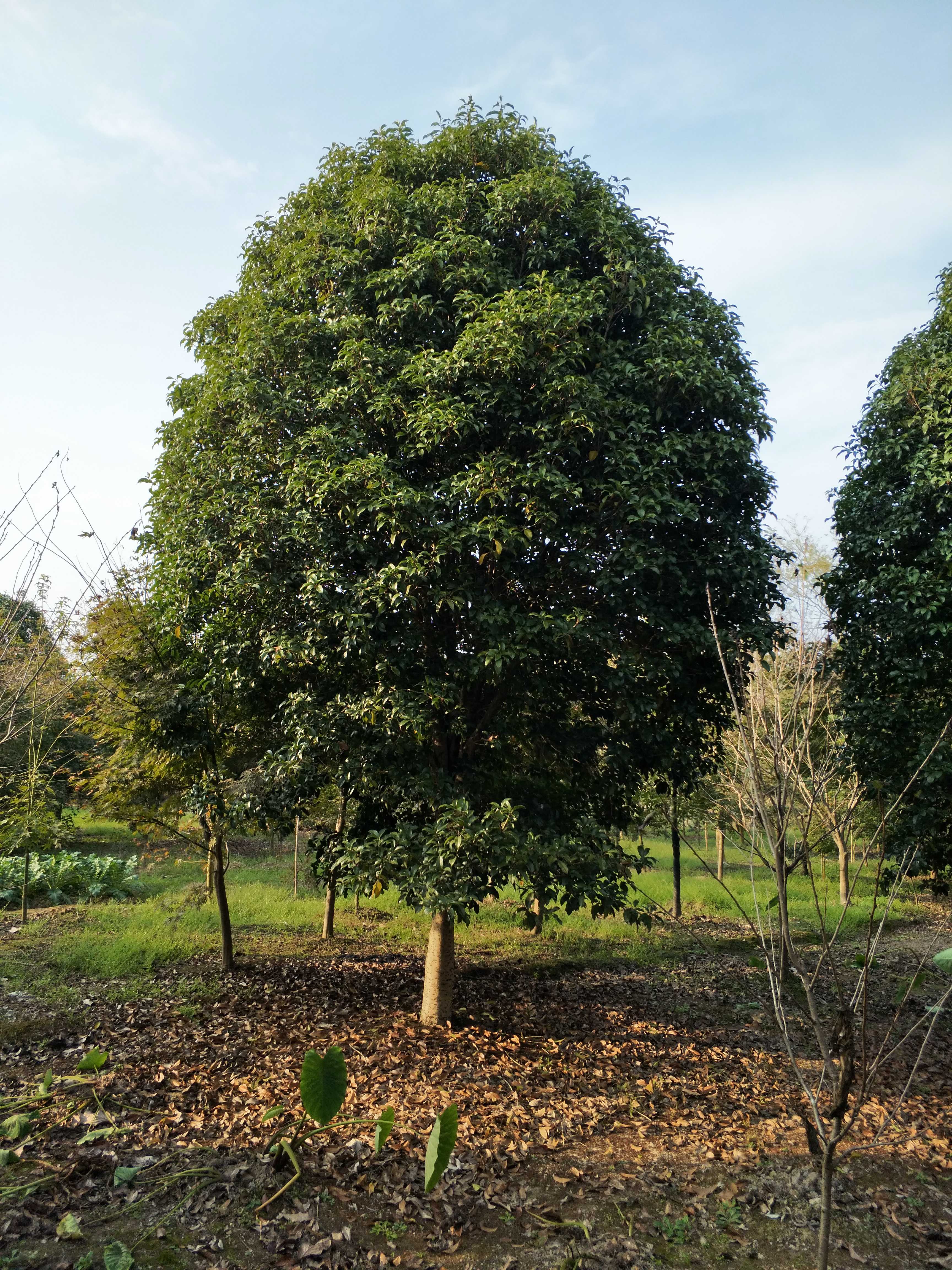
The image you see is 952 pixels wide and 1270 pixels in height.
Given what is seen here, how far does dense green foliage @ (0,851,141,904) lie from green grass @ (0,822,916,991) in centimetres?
63

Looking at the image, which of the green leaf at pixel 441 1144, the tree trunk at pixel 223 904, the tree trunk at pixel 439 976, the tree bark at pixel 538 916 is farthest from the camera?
the tree trunk at pixel 223 904

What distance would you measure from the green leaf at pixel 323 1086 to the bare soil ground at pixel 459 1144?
664 millimetres

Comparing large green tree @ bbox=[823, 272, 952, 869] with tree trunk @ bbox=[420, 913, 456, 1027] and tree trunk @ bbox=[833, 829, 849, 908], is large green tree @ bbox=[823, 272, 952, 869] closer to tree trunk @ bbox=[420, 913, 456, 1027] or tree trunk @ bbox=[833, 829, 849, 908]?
tree trunk @ bbox=[833, 829, 849, 908]

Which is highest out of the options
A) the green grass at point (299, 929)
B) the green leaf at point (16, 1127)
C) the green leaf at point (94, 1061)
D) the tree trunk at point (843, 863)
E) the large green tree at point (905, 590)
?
the large green tree at point (905, 590)

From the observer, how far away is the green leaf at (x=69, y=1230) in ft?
13.7

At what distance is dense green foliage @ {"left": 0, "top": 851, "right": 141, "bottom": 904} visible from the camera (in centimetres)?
1448

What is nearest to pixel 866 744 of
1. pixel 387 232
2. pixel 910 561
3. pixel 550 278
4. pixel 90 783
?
pixel 910 561

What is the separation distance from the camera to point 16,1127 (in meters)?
4.98

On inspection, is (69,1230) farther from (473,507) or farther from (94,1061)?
(473,507)

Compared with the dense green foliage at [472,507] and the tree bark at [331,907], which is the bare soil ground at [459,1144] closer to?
the dense green foliage at [472,507]

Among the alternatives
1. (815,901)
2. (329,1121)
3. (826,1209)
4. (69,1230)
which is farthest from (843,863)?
(69,1230)

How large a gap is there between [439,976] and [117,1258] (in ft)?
13.8

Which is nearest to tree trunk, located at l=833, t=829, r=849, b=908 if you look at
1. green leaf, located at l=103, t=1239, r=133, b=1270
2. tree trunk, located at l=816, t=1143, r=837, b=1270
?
tree trunk, located at l=816, t=1143, r=837, b=1270

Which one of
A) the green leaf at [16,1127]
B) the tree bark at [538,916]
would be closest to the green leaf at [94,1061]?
the green leaf at [16,1127]
